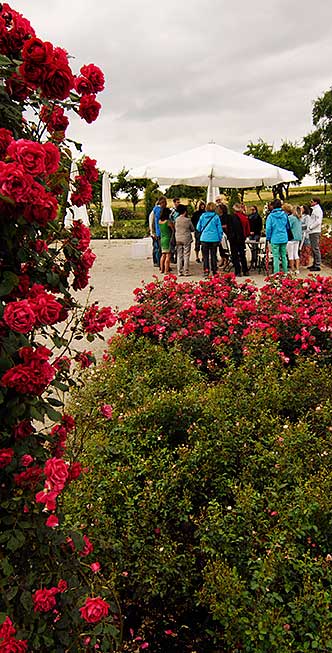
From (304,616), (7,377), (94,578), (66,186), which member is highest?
(66,186)

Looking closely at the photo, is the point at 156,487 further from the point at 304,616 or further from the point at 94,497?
the point at 304,616

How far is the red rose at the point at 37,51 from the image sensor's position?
1604mm

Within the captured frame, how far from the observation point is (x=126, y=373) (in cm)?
500

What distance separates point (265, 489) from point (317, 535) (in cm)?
44

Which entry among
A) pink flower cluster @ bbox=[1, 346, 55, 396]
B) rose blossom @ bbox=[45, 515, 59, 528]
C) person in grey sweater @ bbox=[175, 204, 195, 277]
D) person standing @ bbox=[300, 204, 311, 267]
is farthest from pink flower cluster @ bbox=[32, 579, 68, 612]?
person standing @ bbox=[300, 204, 311, 267]

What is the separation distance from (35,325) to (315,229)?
1414 cm

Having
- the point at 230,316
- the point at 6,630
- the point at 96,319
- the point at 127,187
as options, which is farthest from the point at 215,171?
the point at 127,187

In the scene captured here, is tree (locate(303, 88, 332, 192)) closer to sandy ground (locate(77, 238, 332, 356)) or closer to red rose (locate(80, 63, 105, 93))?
sandy ground (locate(77, 238, 332, 356))

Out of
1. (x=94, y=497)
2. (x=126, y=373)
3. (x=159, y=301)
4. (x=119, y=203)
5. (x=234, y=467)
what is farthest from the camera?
(x=119, y=203)

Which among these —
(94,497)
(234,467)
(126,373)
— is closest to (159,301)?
(126,373)

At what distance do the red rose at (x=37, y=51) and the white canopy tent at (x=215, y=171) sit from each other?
478 inches

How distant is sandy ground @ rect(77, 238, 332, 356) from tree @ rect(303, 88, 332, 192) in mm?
41232

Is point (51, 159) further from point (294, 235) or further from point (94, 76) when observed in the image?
point (294, 235)

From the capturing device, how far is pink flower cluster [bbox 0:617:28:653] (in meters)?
1.67
